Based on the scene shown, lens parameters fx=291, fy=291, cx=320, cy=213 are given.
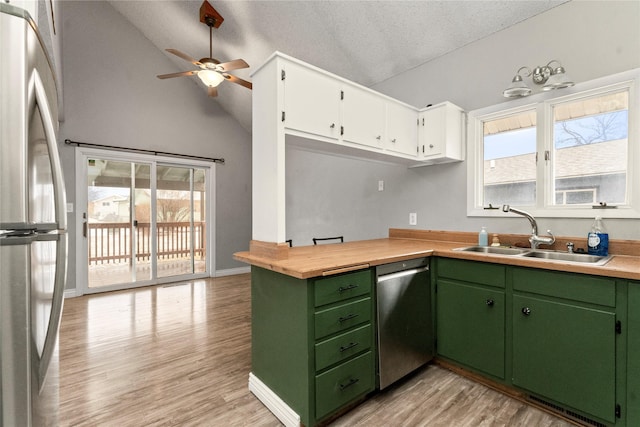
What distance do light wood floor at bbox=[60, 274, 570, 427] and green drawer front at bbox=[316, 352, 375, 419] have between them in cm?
16

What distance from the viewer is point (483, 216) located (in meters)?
2.63

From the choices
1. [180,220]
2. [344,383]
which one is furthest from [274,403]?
[180,220]

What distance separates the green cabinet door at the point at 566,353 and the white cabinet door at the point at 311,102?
1631mm

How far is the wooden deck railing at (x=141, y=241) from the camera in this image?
14.5ft

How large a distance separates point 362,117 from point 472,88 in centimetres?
128

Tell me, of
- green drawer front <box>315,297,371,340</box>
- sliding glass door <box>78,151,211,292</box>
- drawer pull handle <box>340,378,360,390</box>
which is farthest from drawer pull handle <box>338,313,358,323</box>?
sliding glass door <box>78,151,211,292</box>

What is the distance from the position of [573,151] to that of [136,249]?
5.48 m

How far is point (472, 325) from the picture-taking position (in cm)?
200

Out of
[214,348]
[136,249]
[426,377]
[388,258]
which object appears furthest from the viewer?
[136,249]

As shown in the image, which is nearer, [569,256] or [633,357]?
[633,357]

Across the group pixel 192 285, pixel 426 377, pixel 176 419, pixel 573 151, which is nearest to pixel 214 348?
pixel 176 419

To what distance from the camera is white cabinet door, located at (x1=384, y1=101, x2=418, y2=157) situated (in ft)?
8.05

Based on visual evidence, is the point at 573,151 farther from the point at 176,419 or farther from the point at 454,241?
the point at 176,419

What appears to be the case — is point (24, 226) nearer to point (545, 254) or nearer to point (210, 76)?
point (545, 254)
